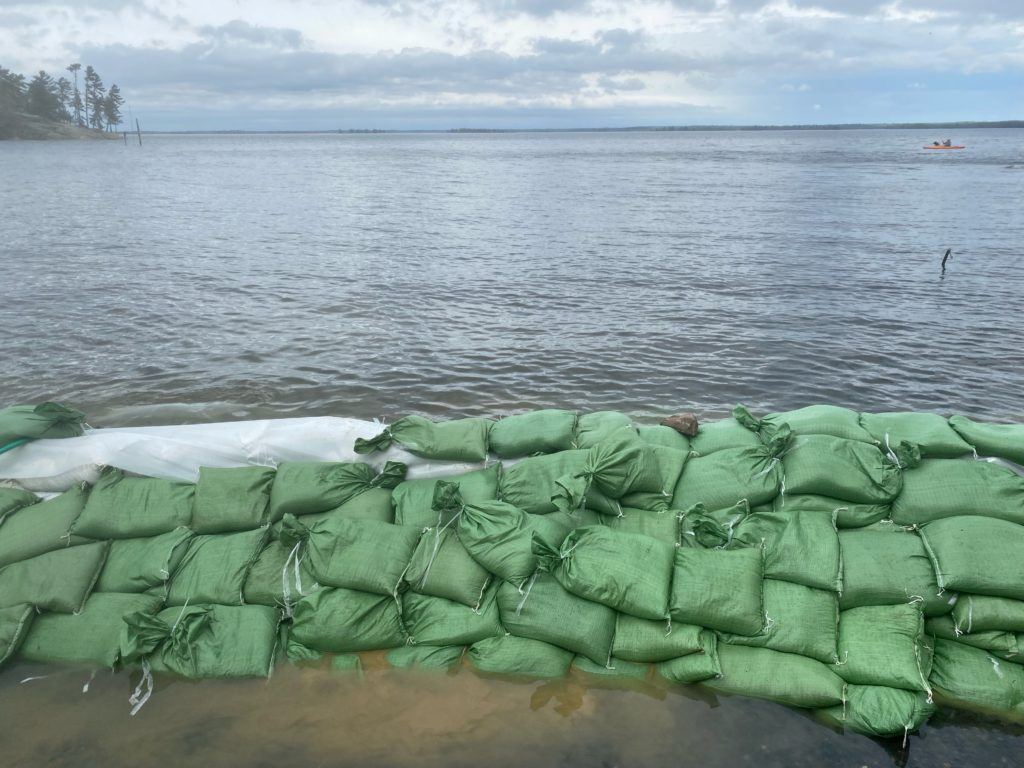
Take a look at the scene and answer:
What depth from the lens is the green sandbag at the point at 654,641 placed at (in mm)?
4133

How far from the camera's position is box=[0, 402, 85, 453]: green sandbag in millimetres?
5191

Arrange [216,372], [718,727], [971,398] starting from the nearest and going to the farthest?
[718,727]
[971,398]
[216,372]

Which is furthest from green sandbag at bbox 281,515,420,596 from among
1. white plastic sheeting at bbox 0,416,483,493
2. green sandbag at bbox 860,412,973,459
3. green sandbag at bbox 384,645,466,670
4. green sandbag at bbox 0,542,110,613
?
green sandbag at bbox 860,412,973,459

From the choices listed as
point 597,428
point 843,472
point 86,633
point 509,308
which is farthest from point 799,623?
point 509,308

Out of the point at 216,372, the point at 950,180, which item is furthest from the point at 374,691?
the point at 950,180

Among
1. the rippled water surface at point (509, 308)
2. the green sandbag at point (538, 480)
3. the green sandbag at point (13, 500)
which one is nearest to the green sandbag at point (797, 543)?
the green sandbag at point (538, 480)

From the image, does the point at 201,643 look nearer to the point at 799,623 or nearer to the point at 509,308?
the point at 799,623

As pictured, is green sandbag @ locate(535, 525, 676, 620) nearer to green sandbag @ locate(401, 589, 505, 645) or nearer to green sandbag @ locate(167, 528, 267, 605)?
green sandbag @ locate(401, 589, 505, 645)

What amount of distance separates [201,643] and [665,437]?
3.34 meters

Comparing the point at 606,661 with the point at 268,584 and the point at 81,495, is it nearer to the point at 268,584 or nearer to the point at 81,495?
the point at 268,584

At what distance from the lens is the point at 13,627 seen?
4.34 meters

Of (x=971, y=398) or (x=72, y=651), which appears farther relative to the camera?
(x=971, y=398)

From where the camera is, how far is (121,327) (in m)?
12.5

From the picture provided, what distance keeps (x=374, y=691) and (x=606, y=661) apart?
1.36 meters
